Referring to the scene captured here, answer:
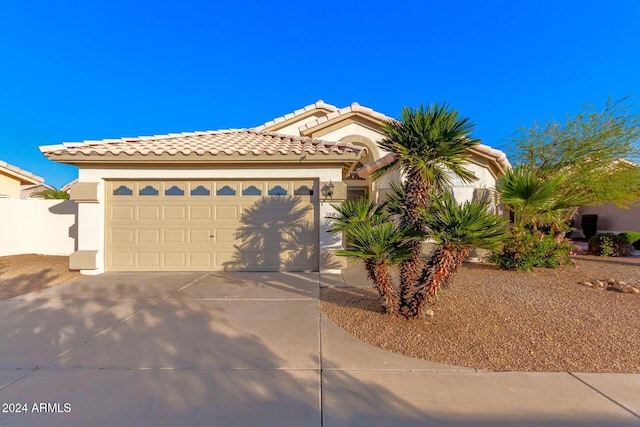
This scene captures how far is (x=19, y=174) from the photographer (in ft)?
50.5

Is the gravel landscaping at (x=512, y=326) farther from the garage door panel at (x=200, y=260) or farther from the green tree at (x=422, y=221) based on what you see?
the garage door panel at (x=200, y=260)

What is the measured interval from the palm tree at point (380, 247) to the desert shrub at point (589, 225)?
21469mm

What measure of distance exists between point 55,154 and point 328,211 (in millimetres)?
7551

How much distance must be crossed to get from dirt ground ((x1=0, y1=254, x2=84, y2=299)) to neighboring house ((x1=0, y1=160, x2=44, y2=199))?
21.3ft

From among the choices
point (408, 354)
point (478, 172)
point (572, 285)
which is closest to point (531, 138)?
point (478, 172)

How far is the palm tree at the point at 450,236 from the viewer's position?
14.2 feet

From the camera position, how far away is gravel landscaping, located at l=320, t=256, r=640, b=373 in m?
3.94

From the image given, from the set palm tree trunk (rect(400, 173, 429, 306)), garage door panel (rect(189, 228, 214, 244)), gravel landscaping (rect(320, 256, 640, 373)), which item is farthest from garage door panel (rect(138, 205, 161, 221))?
palm tree trunk (rect(400, 173, 429, 306))

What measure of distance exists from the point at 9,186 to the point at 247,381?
750 inches

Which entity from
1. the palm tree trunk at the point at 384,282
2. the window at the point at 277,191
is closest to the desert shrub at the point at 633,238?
the palm tree trunk at the point at 384,282

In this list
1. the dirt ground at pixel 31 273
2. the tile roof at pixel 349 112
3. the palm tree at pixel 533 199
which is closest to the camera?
the dirt ground at pixel 31 273

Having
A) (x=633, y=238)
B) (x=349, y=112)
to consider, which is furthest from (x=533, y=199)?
(x=633, y=238)

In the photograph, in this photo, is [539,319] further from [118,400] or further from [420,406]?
[118,400]

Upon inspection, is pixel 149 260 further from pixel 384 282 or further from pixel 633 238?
pixel 633 238
